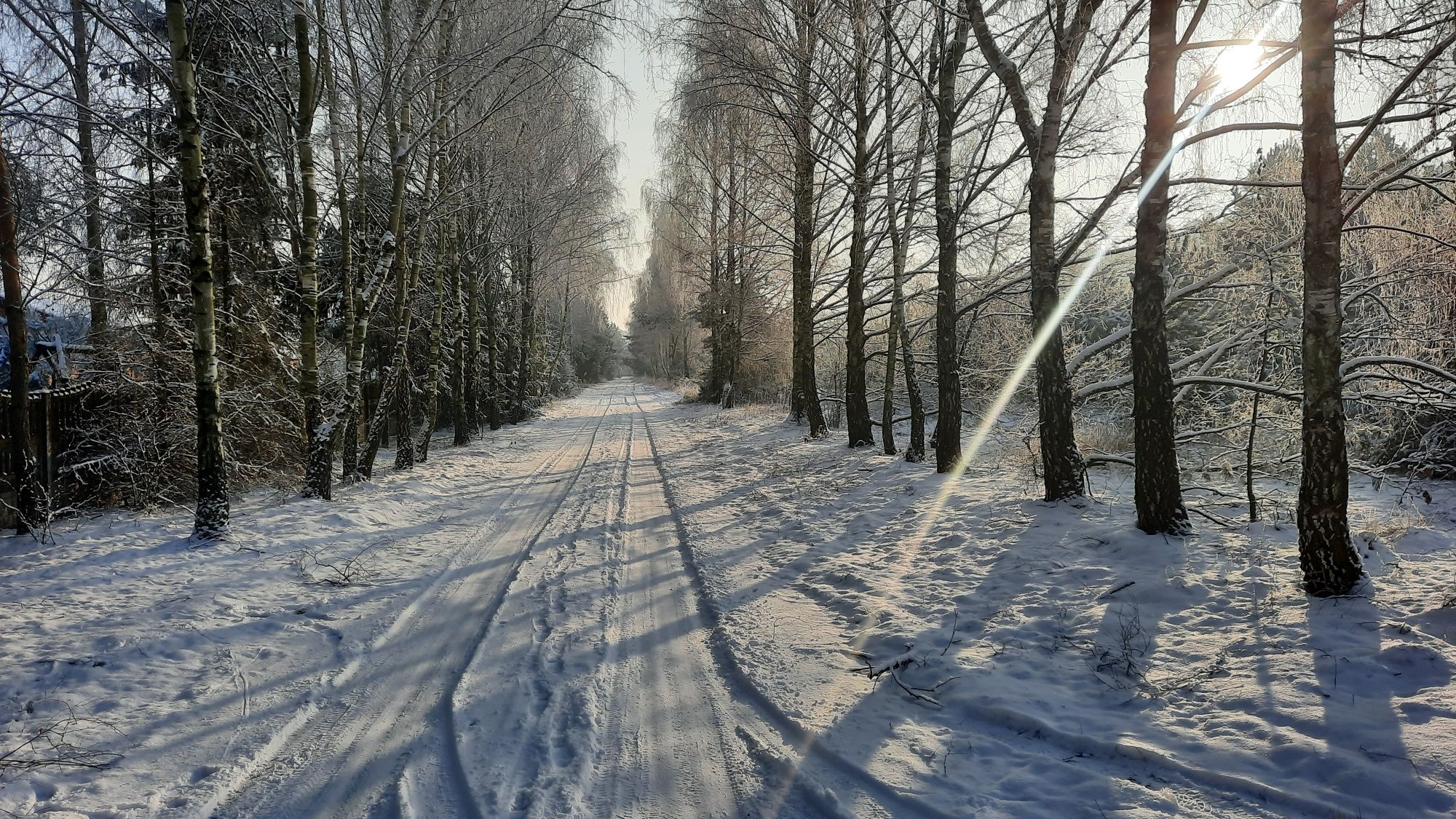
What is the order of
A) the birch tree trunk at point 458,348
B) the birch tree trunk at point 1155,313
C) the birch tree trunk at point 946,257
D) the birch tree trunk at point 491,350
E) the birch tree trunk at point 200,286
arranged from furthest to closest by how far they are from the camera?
the birch tree trunk at point 491,350 < the birch tree trunk at point 458,348 < the birch tree trunk at point 946,257 < the birch tree trunk at point 200,286 < the birch tree trunk at point 1155,313

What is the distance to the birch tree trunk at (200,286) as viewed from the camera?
225 inches

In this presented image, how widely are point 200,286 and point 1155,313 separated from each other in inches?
338

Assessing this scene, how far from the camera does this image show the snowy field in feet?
8.86

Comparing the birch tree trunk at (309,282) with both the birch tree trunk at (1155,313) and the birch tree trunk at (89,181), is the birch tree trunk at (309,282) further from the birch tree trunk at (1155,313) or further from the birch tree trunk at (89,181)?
the birch tree trunk at (1155,313)

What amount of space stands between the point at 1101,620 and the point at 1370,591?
1.55 meters

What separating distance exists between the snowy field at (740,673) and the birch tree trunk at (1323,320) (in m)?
0.27

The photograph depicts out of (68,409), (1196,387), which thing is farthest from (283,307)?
(1196,387)

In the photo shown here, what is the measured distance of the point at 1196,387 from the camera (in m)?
7.62

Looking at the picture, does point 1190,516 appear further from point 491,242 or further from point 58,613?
point 491,242

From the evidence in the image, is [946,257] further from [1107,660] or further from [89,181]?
[89,181]

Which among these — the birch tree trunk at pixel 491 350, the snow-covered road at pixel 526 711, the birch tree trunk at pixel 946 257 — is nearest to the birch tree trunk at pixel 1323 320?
the snow-covered road at pixel 526 711

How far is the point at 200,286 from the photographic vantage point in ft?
19.2

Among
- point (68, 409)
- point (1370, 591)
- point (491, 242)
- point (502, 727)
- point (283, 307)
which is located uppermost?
point (491, 242)

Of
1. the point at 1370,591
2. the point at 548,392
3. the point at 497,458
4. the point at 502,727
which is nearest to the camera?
the point at 502,727
